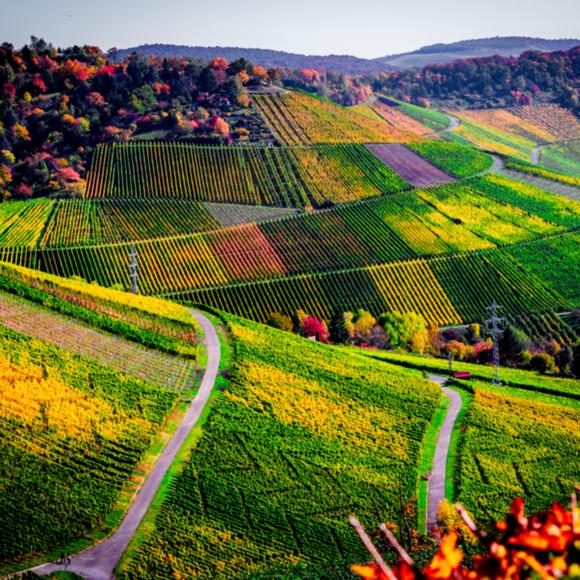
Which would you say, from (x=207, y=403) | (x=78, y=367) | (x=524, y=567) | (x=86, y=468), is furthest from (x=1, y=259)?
(x=524, y=567)

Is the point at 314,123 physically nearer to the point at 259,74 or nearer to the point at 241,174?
the point at 259,74

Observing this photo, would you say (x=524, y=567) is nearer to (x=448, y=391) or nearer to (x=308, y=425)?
(x=308, y=425)

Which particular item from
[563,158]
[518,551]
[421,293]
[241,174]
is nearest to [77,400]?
[518,551]

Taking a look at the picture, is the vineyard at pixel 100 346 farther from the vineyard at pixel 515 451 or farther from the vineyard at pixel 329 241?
the vineyard at pixel 329 241

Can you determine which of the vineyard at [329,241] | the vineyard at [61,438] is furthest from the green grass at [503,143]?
the vineyard at [61,438]

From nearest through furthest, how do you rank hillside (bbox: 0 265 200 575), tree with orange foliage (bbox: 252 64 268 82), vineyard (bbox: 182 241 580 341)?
hillside (bbox: 0 265 200 575) < vineyard (bbox: 182 241 580 341) < tree with orange foliage (bbox: 252 64 268 82)

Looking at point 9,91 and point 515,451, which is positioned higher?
point 9,91

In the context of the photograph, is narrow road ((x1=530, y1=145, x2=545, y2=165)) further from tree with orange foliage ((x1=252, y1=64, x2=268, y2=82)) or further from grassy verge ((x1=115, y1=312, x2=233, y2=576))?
grassy verge ((x1=115, y1=312, x2=233, y2=576))

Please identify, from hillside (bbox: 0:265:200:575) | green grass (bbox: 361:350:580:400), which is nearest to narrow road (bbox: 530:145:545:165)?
green grass (bbox: 361:350:580:400)
